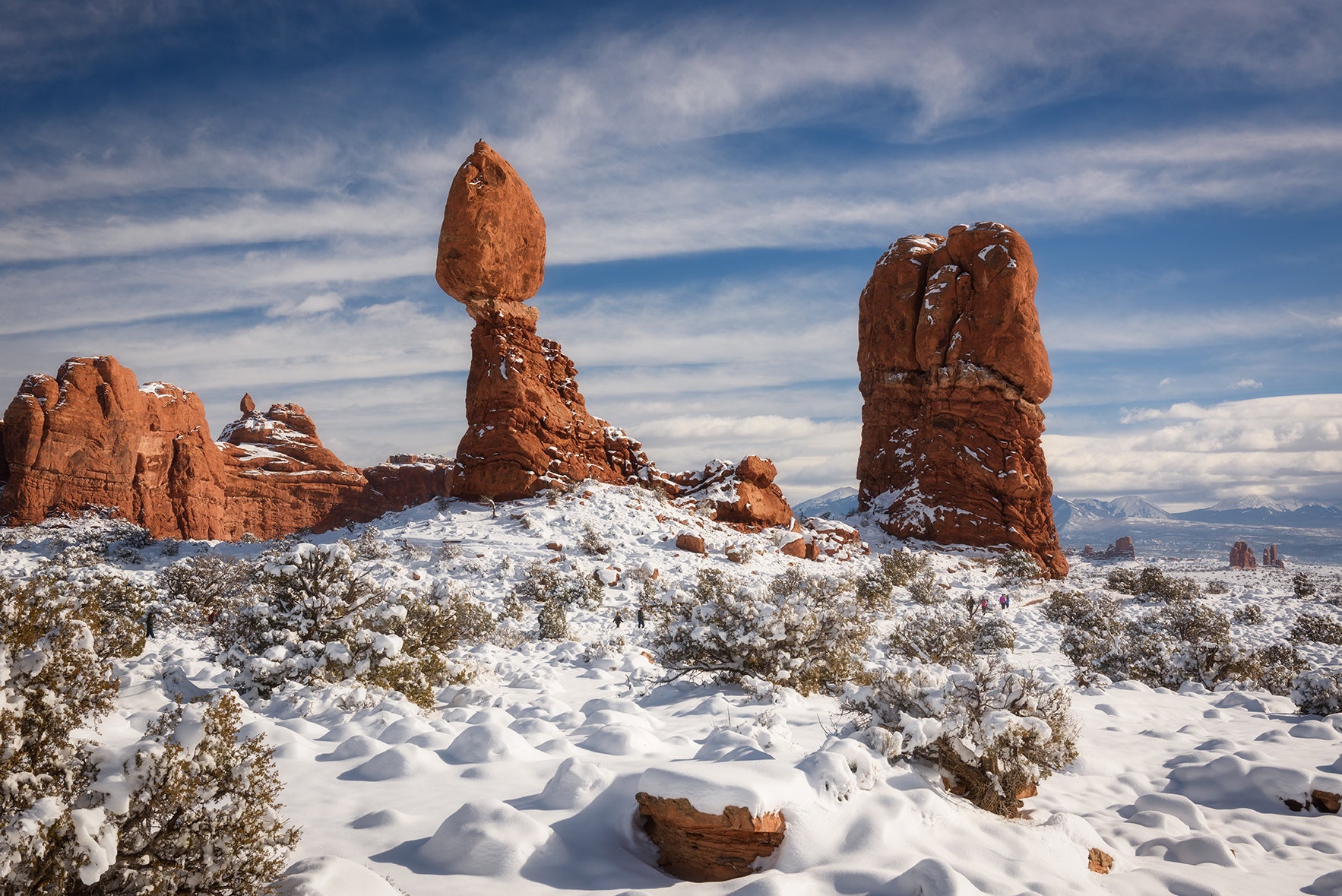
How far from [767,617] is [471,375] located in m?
21.6

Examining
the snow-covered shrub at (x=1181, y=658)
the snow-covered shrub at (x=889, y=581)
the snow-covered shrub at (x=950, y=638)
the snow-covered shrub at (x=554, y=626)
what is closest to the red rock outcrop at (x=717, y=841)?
the snow-covered shrub at (x=950, y=638)

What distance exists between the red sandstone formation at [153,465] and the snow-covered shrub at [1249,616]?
139ft

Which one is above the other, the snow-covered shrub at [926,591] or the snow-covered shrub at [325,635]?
the snow-covered shrub at [325,635]

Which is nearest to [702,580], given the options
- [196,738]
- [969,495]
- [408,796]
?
[408,796]

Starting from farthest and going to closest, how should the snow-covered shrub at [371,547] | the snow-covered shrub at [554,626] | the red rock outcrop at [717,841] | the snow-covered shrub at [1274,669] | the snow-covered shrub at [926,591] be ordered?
the snow-covered shrub at [926,591]
the snow-covered shrub at [371,547]
the snow-covered shrub at [554,626]
the snow-covered shrub at [1274,669]
the red rock outcrop at [717,841]

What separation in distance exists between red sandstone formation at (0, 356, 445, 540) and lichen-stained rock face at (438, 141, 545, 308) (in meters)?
20.5

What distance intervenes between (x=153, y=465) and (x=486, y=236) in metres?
23.1

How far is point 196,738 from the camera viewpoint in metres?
3.08

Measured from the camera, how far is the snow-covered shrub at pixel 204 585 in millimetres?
13875

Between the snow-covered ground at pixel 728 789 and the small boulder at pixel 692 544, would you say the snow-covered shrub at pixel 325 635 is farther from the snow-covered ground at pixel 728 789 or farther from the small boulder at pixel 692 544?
the small boulder at pixel 692 544

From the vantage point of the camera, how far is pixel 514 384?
26.3 metres

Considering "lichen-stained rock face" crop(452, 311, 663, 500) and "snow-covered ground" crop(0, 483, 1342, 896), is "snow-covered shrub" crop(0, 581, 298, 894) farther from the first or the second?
"lichen-stained rock face" crop(452, 311, 663, 500)

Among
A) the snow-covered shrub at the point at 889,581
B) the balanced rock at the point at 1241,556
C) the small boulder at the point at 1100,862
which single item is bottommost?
the balanced rock at the point at 1241,556

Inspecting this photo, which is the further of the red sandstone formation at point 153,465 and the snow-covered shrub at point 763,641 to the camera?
the red sandstone formation at point 153,465
